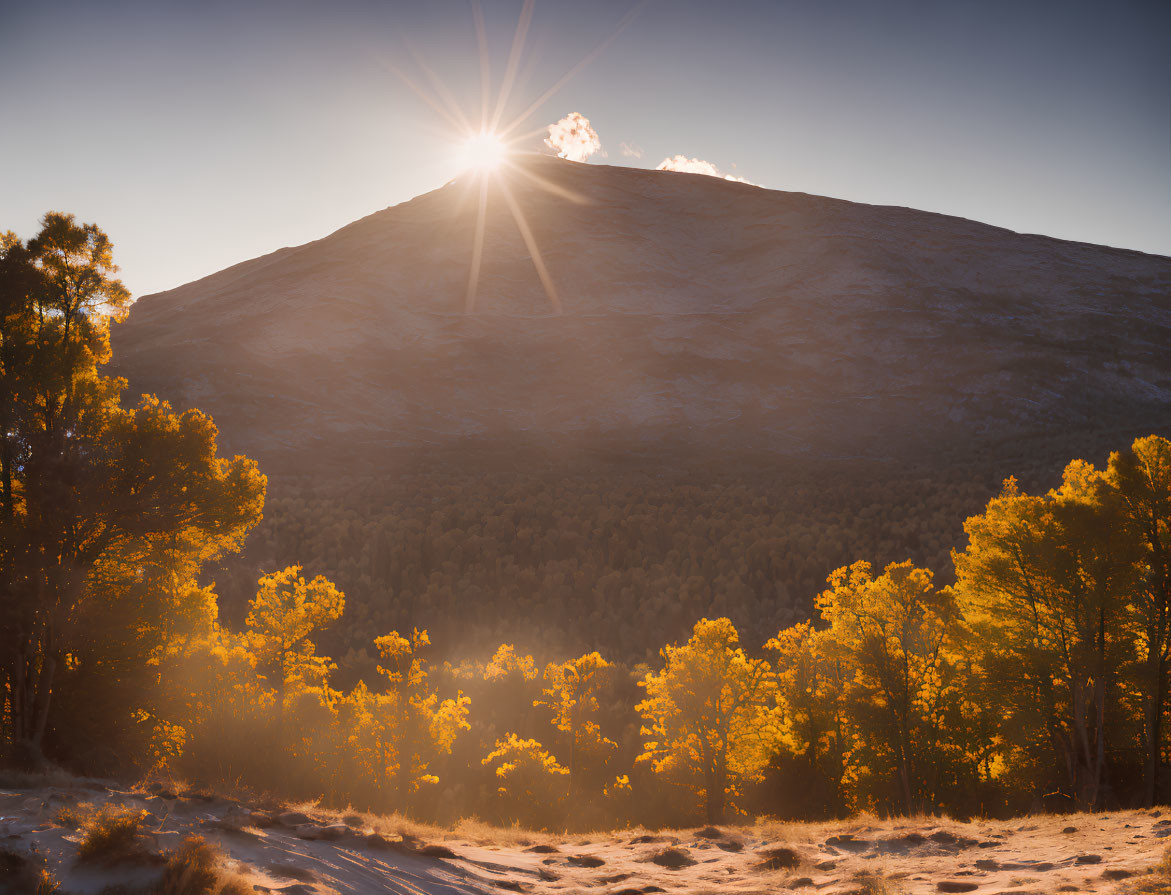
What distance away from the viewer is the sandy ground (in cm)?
761

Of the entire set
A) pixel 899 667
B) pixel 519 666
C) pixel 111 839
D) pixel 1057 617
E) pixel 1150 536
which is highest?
pixel 1150 536

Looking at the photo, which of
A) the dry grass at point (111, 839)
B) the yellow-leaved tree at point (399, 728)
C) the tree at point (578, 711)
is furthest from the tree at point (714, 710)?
the dry grass at point (111, 839)

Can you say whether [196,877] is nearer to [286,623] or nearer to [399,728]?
[286,623]

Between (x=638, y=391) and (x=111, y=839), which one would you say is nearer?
(x=111, y=839)

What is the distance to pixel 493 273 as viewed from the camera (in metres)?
112

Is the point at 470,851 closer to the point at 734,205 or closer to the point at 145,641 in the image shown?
the point at 145,641

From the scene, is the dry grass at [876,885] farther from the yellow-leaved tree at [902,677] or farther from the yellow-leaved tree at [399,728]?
the yellow-leaved tree at [399,728]

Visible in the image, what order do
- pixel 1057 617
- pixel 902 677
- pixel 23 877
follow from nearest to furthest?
1. pixel 23 877
2. pixel 1057 617
3. pixel 902 677

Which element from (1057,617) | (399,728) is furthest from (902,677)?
(399,728)

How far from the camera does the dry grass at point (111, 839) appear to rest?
6852 mm

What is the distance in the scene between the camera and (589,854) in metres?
13.3

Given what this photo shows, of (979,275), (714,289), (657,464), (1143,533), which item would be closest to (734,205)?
(714,289)

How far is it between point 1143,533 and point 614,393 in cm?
8028

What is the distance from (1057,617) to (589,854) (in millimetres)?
16713
